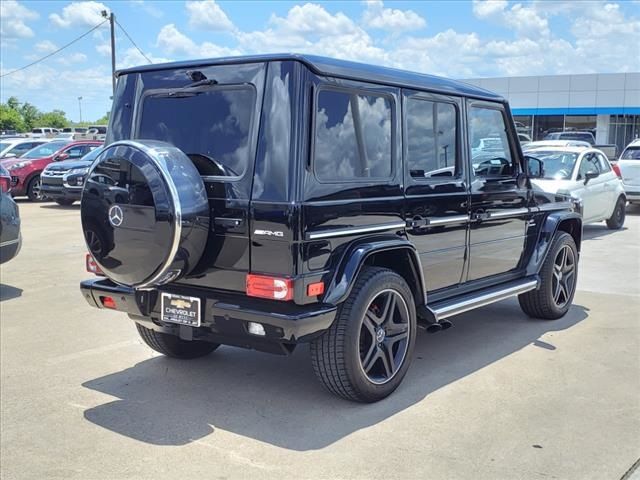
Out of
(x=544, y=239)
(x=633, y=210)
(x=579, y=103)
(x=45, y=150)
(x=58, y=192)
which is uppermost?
(x=579, y=103)

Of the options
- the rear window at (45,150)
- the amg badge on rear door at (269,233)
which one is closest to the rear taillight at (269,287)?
the amg badge on rear door at (269,233)

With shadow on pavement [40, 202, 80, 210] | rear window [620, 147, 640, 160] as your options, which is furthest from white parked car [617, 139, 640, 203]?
shadow on pavement [40, 202, 80, 210]

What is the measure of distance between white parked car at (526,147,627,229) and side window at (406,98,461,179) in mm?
6323

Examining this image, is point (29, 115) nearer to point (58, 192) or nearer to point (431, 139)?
point (58, 192)

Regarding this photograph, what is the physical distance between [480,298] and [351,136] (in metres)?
1.86

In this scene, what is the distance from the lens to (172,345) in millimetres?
5266

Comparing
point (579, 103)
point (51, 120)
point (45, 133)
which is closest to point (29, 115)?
point (51, 120)

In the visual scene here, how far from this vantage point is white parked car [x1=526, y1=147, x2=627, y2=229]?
11.6 metres

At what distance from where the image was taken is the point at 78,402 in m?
4.53

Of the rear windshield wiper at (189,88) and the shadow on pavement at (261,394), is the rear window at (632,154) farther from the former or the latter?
the rear windshield wiper at (189,88)

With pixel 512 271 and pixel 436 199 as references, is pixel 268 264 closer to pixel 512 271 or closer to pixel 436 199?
pixel 436 199

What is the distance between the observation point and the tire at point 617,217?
13242 millimetres

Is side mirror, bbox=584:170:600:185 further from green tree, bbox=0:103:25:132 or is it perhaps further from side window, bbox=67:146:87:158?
green tree, bbox=0:103:25:132

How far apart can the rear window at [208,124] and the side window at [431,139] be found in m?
1.27
